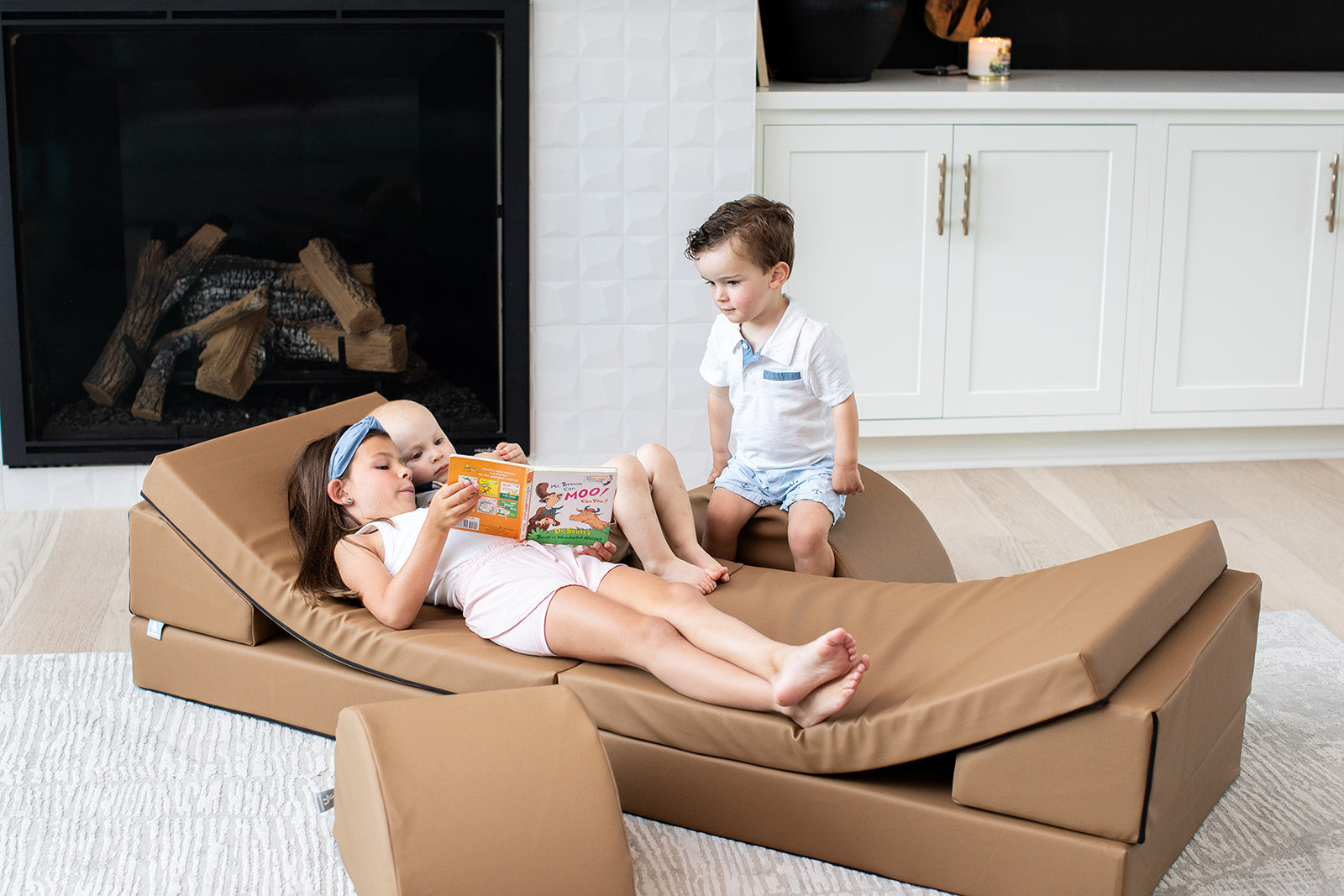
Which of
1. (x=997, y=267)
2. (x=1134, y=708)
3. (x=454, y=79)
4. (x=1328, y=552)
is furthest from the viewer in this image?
(x=997, y=267)

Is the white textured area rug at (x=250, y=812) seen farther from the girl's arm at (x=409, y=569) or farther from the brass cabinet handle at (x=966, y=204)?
the brass cabinet handle at (x=966, y=204)

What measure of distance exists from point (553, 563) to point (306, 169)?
1.66 meters

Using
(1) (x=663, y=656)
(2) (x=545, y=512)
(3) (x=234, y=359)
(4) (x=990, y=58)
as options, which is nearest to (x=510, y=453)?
(2) (x=545, y=512)

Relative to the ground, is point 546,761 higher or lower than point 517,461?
lower

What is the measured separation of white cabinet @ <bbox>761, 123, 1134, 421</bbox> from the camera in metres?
3.38

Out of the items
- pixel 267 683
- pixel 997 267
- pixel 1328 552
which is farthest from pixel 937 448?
pixel 267 683

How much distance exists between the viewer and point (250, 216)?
10.7 ft

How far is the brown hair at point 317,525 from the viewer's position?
2055mm

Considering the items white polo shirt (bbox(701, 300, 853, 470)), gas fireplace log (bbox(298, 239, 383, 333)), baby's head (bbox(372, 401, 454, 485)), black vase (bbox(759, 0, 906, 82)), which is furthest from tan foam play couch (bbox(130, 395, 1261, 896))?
black vase (bbox(759, 0, 906, 82))

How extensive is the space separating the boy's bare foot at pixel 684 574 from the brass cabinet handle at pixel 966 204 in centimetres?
162

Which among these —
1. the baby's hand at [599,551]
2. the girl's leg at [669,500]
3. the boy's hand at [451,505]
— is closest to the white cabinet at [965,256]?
the girl's leg at [669,500]

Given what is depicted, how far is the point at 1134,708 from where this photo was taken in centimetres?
150

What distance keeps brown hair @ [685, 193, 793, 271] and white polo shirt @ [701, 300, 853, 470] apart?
15 cm

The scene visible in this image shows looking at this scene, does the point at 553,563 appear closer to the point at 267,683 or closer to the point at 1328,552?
the point at 267,683
